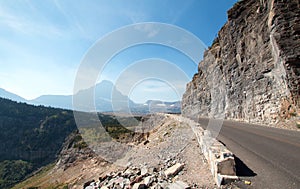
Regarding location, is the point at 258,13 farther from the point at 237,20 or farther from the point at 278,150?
the point at 278,150

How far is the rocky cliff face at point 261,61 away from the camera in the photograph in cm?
1694

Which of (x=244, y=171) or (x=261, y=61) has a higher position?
(x=261, y=61)

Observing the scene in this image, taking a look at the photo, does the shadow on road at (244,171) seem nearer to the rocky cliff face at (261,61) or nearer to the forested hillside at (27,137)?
the rocky cliff face at (261,61)

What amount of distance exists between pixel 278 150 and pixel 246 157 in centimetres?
208

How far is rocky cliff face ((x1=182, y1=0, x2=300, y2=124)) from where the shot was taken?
667 inches

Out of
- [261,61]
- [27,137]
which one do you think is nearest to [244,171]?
[261,61]

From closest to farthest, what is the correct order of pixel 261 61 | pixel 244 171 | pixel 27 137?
pixel 244 171 → pixel 261 61 → pixel 27 137

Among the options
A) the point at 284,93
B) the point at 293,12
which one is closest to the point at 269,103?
the point at 284,93

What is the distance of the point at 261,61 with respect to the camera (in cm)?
2175

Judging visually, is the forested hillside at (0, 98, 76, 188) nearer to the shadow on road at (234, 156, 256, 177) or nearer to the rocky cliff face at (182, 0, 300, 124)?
the rocky cliff face at (182, 0, 300, 124)

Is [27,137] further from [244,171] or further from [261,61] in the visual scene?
[244,171]

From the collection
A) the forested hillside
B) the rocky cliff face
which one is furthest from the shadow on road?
the forested hillside

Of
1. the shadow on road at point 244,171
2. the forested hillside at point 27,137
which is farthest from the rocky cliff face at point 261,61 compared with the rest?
the forested hillside at point 27,137

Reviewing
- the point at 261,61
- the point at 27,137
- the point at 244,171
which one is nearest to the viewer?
the point at 244,171
